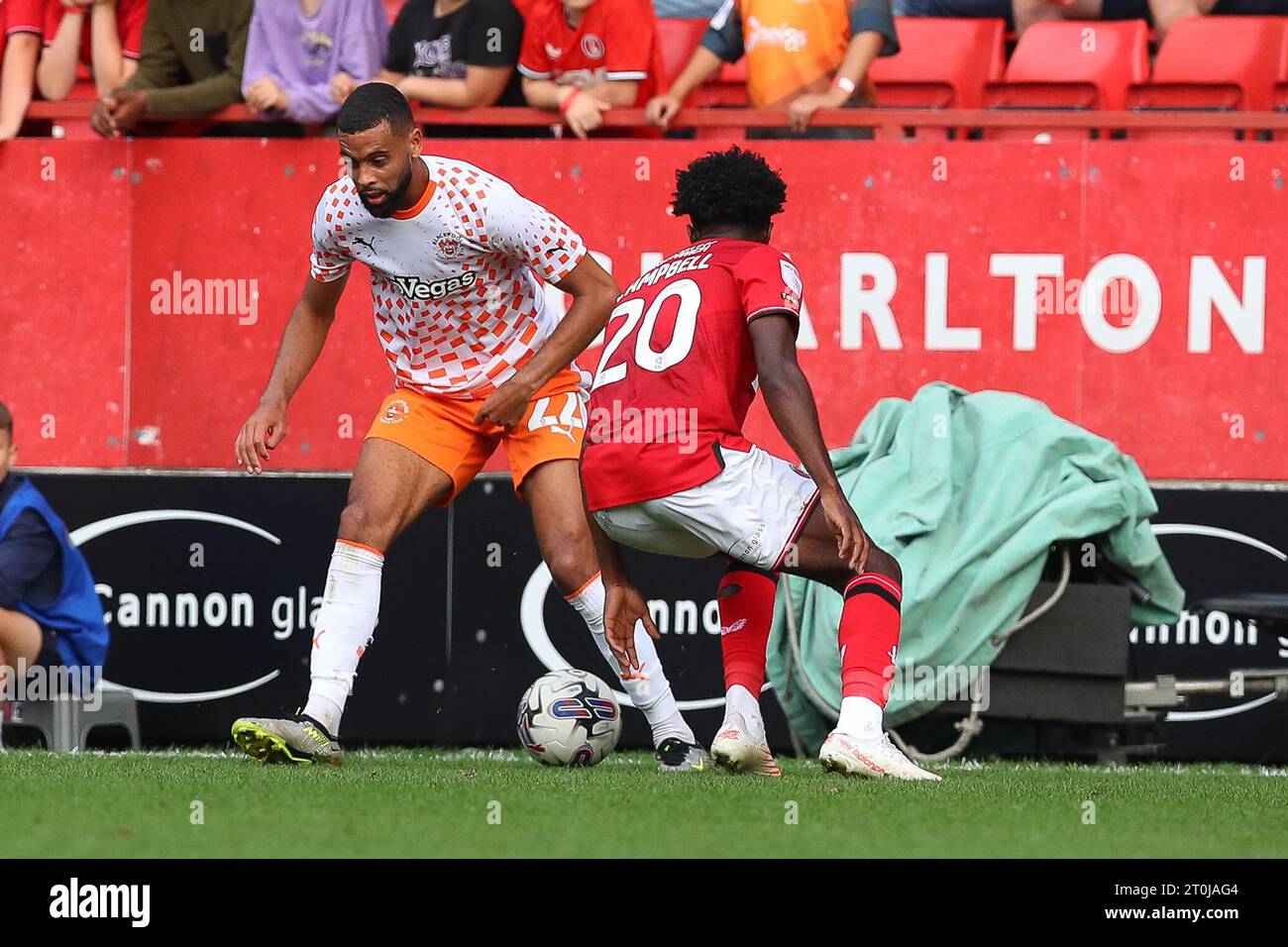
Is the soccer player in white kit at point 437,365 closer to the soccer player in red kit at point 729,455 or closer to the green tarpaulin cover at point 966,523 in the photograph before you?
the soccer player in red kit at point 729,455

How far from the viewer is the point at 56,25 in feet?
30.4

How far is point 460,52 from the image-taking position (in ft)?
28.7

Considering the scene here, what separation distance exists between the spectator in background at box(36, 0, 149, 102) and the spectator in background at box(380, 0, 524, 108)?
134 centimetres

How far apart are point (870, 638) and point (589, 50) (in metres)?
4.31

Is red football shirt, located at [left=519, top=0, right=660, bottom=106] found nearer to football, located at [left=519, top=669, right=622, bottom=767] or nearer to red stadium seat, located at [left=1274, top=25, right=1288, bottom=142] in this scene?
red stadium seat, located at [left=1274, top=25, right=1288, bottom=142]

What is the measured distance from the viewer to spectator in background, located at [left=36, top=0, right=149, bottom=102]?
9.12 meters

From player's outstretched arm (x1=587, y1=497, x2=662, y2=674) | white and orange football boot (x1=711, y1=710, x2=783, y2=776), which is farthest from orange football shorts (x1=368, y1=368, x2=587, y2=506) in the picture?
white and orange football boot (x1=711, y1=710, x2=783, y2=776)

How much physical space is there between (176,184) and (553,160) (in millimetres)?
1710

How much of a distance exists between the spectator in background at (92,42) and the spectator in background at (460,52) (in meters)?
1.34

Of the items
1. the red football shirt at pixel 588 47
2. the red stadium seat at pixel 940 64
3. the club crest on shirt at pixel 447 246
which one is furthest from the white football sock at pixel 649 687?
the red stadium seat at pixel 940 64

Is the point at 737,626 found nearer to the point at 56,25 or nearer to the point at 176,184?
the point at 176,184

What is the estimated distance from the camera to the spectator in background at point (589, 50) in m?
8.88

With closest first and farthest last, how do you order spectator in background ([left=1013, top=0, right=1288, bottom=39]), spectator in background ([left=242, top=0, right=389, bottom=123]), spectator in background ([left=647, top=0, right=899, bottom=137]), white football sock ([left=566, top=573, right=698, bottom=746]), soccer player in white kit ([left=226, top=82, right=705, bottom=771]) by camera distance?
soccer player in white kit ([left=226, top=82, right=705, bottom=771]) → white football sock ([left=566, top=573, right=698, bottom=746]) → spectator in background ([left=242, top=0, right=389, bottom=123]) → spectator in background ([left=647, top=0, right=899, bottom=137]) → spectator in background ([left=1013, top=0, right=1288, bottom=39])
